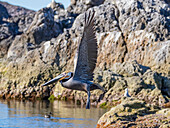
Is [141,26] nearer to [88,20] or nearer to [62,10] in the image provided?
[62,10]

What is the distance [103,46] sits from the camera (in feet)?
110

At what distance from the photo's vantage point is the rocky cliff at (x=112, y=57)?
86.8 feet

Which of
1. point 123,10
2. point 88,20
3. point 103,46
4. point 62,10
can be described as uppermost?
point 62,10

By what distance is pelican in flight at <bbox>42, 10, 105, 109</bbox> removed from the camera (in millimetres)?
8148

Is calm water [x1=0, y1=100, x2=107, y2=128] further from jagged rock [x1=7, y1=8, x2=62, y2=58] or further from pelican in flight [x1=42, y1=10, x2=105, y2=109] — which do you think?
jagged rock [x1=7, y1=8, x2=62, y2=58]

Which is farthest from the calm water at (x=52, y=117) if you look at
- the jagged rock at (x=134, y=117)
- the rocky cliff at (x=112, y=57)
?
the jagged rock at (x=134, y=117)

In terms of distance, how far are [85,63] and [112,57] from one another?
24828 mm

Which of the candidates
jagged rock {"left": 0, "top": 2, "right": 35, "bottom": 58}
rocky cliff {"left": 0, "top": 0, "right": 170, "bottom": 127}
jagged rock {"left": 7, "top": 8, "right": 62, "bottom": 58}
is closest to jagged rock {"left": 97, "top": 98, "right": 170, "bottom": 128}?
rocky cliff {"left": 0, "top": 0, "right": 170, "bottom": 127}

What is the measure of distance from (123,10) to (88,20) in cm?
2886

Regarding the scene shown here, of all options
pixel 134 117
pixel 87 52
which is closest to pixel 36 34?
pixel 134 117

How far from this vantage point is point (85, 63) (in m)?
8.44

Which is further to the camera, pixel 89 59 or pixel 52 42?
pixel 52 42

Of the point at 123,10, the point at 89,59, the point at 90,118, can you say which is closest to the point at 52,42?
the point at 123,10

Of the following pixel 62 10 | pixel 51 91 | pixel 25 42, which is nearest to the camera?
pixel 51 91
